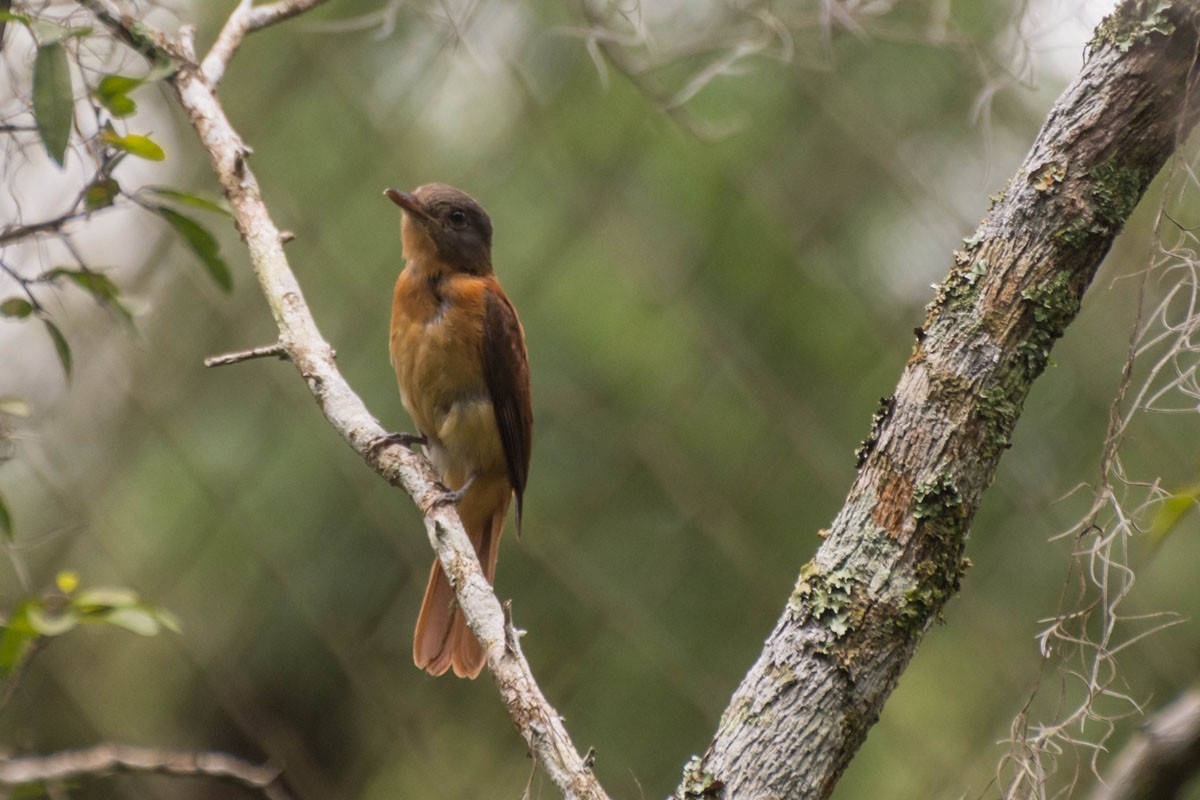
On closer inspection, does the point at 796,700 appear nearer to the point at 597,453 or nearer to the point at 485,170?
the point at 597,453

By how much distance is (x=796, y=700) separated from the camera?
1.36 meters

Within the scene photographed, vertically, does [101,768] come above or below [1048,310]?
below

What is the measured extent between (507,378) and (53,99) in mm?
1355

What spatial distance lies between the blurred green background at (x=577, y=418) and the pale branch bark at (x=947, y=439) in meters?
1.49

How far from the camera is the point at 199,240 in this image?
1893mm

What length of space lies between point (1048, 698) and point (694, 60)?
1.81 meters

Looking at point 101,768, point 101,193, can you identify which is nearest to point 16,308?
point 101,193

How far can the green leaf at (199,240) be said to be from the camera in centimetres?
185

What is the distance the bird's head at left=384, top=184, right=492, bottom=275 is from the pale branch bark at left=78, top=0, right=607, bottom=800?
560 millimetres

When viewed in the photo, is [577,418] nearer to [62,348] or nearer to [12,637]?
[62,348]

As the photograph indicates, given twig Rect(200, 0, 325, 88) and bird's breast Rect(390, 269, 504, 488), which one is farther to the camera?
bird's breast Rect(390, 269, 504, 488)

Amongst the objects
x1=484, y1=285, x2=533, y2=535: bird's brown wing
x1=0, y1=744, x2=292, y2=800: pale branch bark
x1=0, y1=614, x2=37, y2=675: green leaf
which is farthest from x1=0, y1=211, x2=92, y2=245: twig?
x1=484, y1=285, x2=533, y2=535: bird's brown wing

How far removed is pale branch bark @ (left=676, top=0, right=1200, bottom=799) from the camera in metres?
1.34

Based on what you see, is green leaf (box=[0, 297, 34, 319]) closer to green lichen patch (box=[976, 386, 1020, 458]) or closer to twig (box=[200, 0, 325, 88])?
twig (box=[200, 0, 325, 88])
